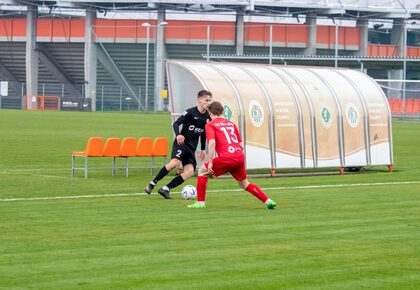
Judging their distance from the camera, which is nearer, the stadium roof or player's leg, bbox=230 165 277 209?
player's leg, bbox=230 165 277 209

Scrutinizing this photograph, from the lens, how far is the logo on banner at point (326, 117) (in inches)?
1135

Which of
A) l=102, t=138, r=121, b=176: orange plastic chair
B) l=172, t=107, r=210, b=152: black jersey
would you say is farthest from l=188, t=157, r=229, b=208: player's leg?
l=102, t=138, r=121, b=176: orange plastic chair

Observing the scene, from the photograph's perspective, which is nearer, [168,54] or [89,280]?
[89,280]

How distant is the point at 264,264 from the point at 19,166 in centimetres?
1762

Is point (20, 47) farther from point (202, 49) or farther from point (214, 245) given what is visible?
point (214, 245)

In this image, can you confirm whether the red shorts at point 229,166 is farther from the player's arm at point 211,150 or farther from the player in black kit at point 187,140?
the player in black kit at point 187,140

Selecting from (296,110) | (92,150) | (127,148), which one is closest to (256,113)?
(296,110)

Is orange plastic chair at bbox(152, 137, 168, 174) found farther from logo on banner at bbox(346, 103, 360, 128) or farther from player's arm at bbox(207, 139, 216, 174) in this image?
player's arm at bbox(207, 139, 216, 174)

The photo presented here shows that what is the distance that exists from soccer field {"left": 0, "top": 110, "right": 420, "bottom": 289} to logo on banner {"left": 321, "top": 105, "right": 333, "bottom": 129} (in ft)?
12.6

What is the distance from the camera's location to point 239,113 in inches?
1057

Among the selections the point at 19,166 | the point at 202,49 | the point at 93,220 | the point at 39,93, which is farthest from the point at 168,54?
the point at 93,220

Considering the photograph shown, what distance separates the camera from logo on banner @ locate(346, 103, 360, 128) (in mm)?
29469

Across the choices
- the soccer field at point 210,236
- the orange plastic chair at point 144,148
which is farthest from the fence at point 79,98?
the soccer field at point 210,236

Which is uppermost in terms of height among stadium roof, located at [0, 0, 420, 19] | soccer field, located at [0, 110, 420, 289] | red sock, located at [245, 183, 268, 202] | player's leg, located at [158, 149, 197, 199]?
stadium roof, located at [0, 0, 420, 19]
